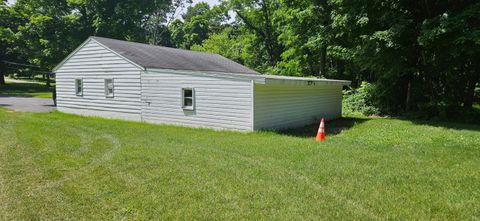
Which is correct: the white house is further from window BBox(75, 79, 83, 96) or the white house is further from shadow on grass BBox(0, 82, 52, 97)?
shadow on grass BBox(0, 82, 52, 97)

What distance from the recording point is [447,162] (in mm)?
7219

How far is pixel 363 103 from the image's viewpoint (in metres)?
19.8

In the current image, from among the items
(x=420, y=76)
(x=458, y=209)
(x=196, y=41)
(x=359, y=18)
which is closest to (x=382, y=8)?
(x=359, y=18)

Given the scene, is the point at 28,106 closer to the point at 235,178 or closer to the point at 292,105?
the point at 292,105

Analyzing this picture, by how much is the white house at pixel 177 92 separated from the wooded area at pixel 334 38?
3.03m

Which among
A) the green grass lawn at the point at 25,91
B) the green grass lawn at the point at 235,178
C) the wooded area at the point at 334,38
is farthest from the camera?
the green grass lawn at the point at 25,91

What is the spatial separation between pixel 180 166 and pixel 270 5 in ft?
86.6

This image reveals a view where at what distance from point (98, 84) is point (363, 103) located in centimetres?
1445

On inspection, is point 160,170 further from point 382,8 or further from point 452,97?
point 452,97

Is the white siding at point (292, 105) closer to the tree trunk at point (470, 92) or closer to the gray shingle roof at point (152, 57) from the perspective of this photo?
the gray shingle roof at point (152, 57)

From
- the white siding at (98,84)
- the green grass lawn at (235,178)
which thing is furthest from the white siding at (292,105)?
the white siding at (98,84)

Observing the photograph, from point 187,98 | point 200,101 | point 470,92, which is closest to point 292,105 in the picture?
point 200,101

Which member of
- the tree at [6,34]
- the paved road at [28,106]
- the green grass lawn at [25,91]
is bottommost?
the paved road at [28,106]

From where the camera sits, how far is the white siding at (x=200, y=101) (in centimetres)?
1178
